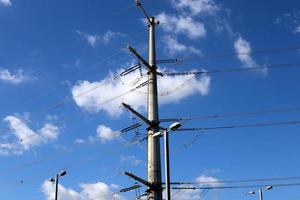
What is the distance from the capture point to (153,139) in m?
33.5

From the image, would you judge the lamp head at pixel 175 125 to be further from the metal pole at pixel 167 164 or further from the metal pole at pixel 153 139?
the metal pole at pixel 153 139

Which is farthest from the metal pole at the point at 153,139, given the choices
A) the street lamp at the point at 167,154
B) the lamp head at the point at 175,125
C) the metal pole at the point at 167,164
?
the lamp head at the point at 175,125

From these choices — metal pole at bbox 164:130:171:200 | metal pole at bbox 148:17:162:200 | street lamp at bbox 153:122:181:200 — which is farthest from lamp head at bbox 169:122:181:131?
metal pole at bbox 148:17:162:200

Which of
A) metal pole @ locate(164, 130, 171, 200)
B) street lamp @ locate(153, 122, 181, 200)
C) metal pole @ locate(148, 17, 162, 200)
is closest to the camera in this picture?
street lamp @ locate(153, 122, 181, 200)

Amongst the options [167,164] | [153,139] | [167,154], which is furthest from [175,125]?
[153,139]

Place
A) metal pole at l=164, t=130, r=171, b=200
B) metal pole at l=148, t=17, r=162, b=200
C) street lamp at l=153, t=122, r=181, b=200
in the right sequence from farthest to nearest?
1. metal pole at l=148, t=17, r=162, b=200
2. metal pole at l=164, t=130, r=171, b=200
3. street lamp at l=153, t=122, r=181, b=200

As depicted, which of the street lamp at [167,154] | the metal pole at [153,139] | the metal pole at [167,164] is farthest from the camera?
the metal pole at [153,139]

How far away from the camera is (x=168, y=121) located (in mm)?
34312

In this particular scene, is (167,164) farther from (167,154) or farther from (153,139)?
(153,139)

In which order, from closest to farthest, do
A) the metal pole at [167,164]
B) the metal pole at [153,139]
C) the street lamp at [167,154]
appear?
the street lamp at [167,154] < the metal pole at [167,164] < the metal pole at [153,139]

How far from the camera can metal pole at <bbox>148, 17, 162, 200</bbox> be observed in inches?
1277

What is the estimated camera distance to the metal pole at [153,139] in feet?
106

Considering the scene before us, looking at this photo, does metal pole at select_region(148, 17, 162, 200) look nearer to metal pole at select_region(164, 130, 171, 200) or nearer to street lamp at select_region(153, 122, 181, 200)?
street lamp at select_region(153, 122, 181, 200)

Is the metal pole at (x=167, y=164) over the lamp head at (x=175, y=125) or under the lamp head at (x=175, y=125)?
under
